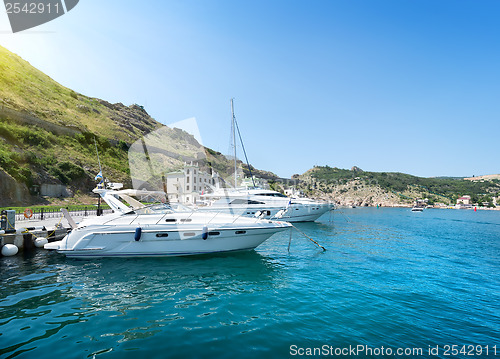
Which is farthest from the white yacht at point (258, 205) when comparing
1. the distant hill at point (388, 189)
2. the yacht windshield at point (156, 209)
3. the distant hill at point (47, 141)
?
the distant hill at point (388, 189)

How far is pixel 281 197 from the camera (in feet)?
89.1

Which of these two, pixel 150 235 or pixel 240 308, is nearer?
pixel 240 308

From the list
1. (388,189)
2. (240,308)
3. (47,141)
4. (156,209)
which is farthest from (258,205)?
(388,189)

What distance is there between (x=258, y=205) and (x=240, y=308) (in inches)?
739

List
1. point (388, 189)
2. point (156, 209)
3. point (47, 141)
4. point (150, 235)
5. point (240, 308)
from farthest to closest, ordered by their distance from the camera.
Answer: point (388, 189) → point (47, 141) → point (156, 209) → point (150, 235) → point (240, 308)

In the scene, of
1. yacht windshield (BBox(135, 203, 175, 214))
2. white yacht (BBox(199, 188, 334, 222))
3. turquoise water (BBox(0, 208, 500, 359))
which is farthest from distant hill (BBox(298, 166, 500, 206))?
yacht windshield (BBox(135, 203, 175, 214))

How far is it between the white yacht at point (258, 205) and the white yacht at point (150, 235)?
11.6m

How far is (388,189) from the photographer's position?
13275 cm

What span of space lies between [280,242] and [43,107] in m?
62.0

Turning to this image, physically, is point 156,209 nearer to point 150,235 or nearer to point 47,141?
point 150,235

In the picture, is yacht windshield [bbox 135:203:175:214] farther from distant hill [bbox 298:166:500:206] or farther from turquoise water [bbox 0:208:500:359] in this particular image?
distant hill [bbox 298:166:500:206]

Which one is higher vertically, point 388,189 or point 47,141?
point 47,141

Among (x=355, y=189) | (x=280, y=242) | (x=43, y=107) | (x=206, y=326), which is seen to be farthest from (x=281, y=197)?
(x=355, y=189)

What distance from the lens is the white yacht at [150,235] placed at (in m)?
10.7
